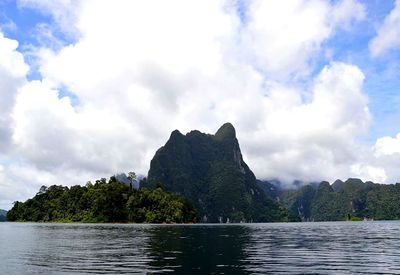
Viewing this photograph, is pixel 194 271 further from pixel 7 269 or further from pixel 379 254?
pixel 379 254

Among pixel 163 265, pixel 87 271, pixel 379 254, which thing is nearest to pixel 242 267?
pixel 163 265

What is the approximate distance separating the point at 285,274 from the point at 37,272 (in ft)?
63.8

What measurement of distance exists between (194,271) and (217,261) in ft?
24.1

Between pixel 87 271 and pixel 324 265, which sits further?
pixel 324 265

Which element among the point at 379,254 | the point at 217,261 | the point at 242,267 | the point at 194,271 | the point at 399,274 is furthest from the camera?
the point at 379,254

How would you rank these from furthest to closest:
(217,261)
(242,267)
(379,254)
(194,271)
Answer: (379,254)
(217,261)
(242,267)
(194,271)

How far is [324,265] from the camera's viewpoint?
115 feet

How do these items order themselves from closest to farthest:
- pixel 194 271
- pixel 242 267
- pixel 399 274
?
1. pixel 399 274
2. pixel 194 271
3. pixel 242 267

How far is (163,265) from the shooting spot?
35.8 m

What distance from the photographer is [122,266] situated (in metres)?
35.2

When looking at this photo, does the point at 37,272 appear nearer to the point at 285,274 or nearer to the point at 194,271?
the point at 194,271

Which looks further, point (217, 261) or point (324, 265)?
point (217, 261)

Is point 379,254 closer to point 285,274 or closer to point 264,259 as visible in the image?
point 264,259

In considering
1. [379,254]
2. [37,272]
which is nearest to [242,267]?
[37,272]
